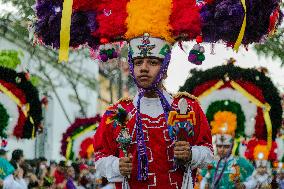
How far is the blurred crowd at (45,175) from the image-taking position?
12422 millimetres

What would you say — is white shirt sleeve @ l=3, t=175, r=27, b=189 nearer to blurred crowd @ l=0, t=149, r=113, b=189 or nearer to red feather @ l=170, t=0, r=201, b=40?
blurred crowd @ l=0, t=149, r=113, b=189

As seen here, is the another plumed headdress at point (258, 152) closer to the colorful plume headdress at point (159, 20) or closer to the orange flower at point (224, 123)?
the orange flower at point (224, 123)

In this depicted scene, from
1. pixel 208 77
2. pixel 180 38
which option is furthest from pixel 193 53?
pixel 208 77

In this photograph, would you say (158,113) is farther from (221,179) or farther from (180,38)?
(221,179)

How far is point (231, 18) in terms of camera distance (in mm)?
5953

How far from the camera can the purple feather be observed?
19.4 feet

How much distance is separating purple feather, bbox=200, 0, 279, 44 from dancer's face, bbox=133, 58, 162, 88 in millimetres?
410

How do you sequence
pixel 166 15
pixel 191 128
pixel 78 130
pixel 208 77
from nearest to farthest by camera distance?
pixel 191 128
pixel 166 15
pixel 208 77
pixel 78 130

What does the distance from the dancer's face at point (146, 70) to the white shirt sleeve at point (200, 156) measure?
0.57m

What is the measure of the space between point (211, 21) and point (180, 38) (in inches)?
10.5

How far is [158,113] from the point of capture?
6.03 meters

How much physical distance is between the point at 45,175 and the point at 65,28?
9.31 meters

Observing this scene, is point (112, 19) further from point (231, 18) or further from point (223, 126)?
point (223, 126)

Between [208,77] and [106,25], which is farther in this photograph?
[208,77]
